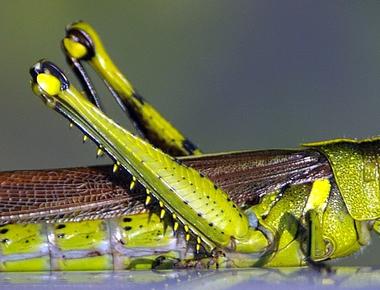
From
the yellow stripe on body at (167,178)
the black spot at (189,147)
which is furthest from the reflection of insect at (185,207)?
the black spot at (189,147)

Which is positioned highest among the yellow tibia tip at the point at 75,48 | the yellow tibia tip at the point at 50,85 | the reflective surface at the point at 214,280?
the yellow tibia tip at the point at 75,48

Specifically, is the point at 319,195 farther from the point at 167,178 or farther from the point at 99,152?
the point at 99,152

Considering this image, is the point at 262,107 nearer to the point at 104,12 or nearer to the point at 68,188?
the point at 104,12

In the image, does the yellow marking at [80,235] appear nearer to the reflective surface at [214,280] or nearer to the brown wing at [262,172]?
the brown wing at [262,172]

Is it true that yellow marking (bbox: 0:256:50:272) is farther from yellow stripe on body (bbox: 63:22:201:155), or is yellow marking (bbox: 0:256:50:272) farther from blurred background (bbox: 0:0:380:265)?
blurred background (bbox: 0:0:380:265)

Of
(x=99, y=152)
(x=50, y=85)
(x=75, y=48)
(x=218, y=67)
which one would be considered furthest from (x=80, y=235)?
(x=218, y=67)

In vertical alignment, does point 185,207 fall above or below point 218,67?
below
